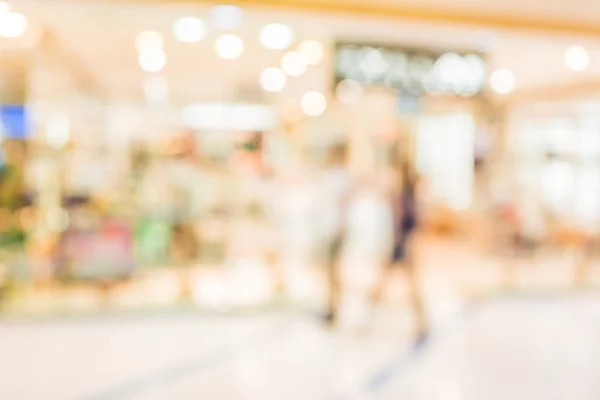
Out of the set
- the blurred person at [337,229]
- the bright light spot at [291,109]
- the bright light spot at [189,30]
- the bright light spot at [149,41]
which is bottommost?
the blurred person at [337,229]

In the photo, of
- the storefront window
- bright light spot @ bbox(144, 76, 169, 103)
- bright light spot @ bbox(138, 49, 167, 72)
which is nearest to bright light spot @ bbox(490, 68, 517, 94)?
the storefront window

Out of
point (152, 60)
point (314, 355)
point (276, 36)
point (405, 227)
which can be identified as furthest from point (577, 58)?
point (152, 60)

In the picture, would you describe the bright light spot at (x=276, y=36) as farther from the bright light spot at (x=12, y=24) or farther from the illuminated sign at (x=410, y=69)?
the bright light spot at (x=12, y=24)

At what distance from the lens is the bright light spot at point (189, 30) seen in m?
5.41

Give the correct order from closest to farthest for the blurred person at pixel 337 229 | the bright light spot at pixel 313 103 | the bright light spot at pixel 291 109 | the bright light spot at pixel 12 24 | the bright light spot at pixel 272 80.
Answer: the bright light spot at pixel 12 24 → the blurred person at pixel 337 229 → the bright light spot at pixel 272 80 → the bright light spot at pixel 313 103 → the bright light spot at pixel 291 109

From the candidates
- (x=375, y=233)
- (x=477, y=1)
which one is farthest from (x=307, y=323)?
(x=375, y=233)

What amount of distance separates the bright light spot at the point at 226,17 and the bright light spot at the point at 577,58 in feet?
11.6

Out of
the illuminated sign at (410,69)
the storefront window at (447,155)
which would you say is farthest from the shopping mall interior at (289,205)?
the storefront window at (447,155)

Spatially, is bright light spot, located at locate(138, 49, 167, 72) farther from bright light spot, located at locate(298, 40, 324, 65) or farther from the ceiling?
bright light spot, located at locate(298, 40, 324, 65)

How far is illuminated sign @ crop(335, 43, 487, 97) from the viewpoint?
15.3 ft

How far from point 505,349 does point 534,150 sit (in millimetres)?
7102

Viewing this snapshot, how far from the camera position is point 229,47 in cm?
671

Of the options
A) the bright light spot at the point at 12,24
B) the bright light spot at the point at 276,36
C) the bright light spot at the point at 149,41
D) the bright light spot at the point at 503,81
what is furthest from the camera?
the bright light spot at the point at 503,81

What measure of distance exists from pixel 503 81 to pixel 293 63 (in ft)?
11.9
